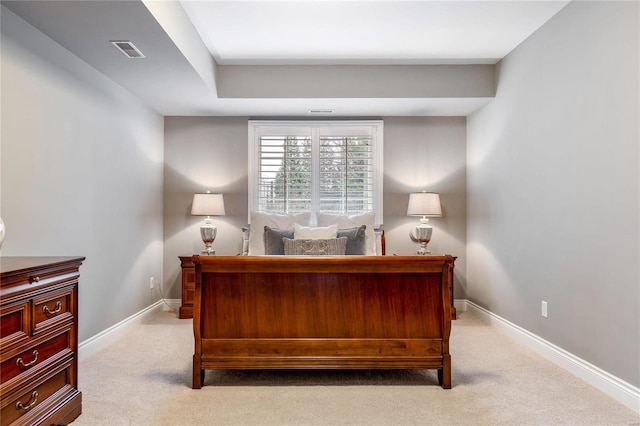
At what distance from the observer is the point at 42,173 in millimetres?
2734

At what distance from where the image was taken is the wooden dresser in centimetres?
178

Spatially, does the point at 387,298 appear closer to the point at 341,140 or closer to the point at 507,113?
the point at 507,113

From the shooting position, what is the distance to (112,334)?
360cm

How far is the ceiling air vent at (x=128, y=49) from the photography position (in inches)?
110

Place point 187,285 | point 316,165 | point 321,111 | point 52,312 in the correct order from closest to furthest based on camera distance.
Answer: point 52,312, point 187,285, point 321,111, point 316,165

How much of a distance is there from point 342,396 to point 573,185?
2189 millimetres

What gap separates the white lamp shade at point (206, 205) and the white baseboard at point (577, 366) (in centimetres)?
321

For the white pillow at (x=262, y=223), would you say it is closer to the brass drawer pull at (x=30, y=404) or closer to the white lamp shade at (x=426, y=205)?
the white lamp shade at (x=426, y=205)

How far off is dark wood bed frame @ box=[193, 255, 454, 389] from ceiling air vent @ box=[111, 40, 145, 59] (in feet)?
5.44

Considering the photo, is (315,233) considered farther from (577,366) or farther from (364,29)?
(577,366)

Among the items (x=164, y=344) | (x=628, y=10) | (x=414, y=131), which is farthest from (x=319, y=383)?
(x=414, y=131)

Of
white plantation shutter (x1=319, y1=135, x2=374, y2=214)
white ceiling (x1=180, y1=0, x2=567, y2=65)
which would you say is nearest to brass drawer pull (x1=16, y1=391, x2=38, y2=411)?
A: white ceiling (x1=180, y1=0, x2=567, y2=65)

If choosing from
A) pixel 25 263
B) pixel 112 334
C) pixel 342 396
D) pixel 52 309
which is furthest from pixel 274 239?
pixel 25 263

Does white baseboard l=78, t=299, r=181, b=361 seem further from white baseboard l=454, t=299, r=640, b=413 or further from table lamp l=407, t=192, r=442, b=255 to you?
white baseboard l=454, t=299, r=640, b=413
